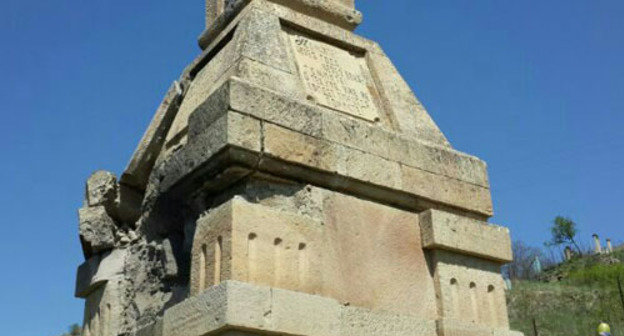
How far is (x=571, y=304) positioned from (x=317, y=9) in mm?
22030

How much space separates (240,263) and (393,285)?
41.0 inches

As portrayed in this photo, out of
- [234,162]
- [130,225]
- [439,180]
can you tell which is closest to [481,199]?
[439,180]

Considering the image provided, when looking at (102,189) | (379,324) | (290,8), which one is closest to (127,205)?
(102,189)

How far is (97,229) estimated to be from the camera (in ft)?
15.4

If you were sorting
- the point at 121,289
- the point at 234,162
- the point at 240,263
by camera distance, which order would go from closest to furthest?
the point at 240,263, the point at 234,162, the point at 121,289

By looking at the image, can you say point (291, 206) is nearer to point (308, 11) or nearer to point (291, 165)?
point (291, 165)

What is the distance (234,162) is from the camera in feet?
11.3

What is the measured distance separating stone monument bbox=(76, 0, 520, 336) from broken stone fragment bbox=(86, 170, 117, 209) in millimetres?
14

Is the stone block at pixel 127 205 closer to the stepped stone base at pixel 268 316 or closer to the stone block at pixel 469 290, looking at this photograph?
the stepped stone base at pixel 268 316

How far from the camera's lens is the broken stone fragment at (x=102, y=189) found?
4.71m

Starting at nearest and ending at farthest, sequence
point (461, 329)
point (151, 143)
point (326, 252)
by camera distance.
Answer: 1. point (326, 252)
2. point (461, 329)
3. point (151, 143)

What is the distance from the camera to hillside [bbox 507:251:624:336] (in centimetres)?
→ 2012

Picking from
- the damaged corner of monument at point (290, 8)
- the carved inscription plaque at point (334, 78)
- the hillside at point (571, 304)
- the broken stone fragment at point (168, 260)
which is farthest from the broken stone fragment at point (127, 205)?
the hillside at point (571, 304)

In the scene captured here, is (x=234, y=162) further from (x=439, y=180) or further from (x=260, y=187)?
(x=439, y=180)
